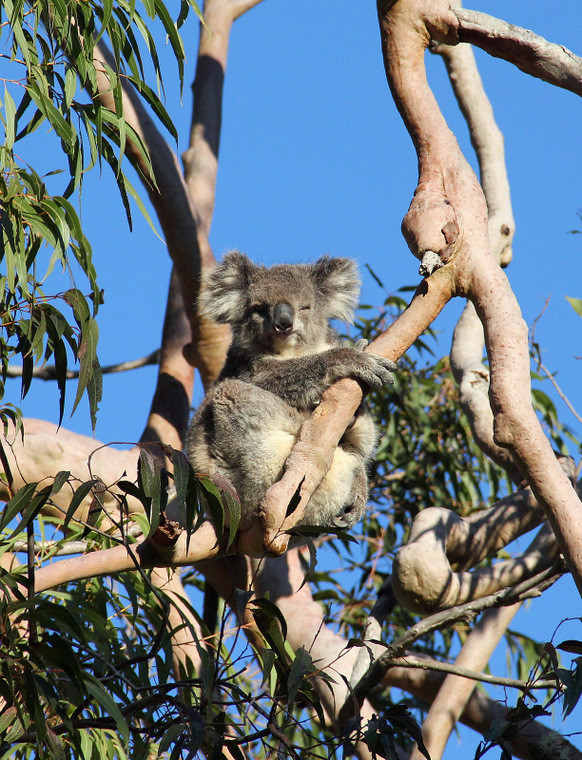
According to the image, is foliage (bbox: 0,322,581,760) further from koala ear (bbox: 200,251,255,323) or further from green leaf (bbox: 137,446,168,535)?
koala ear (bbox: 200,251,255,323)

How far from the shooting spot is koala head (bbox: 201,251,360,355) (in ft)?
10.0

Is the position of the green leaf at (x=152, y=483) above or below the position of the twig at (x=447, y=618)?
above

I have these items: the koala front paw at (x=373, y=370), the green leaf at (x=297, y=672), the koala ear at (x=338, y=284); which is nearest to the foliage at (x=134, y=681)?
the green leaf at (x=297, y=672)

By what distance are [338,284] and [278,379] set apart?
0.69 metres

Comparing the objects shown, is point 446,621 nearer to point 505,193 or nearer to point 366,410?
point 366,410

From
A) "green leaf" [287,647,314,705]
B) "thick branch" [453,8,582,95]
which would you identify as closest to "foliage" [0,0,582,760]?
"green leaf" [287,647,314,705]

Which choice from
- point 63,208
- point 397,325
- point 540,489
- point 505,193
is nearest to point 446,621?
point 540,489

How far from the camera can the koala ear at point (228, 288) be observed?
323cm

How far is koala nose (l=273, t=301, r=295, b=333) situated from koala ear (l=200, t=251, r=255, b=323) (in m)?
0.28

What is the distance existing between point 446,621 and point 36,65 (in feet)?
5.84

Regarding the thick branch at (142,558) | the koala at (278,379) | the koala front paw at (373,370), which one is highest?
the koala at (278,379)

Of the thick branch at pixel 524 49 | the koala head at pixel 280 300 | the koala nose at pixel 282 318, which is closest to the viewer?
the thick branch at pixel 524 49

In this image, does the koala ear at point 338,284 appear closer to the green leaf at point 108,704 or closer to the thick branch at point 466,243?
the thick branch at point 466,243

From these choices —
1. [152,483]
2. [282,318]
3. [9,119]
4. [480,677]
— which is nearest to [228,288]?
[282,318]
